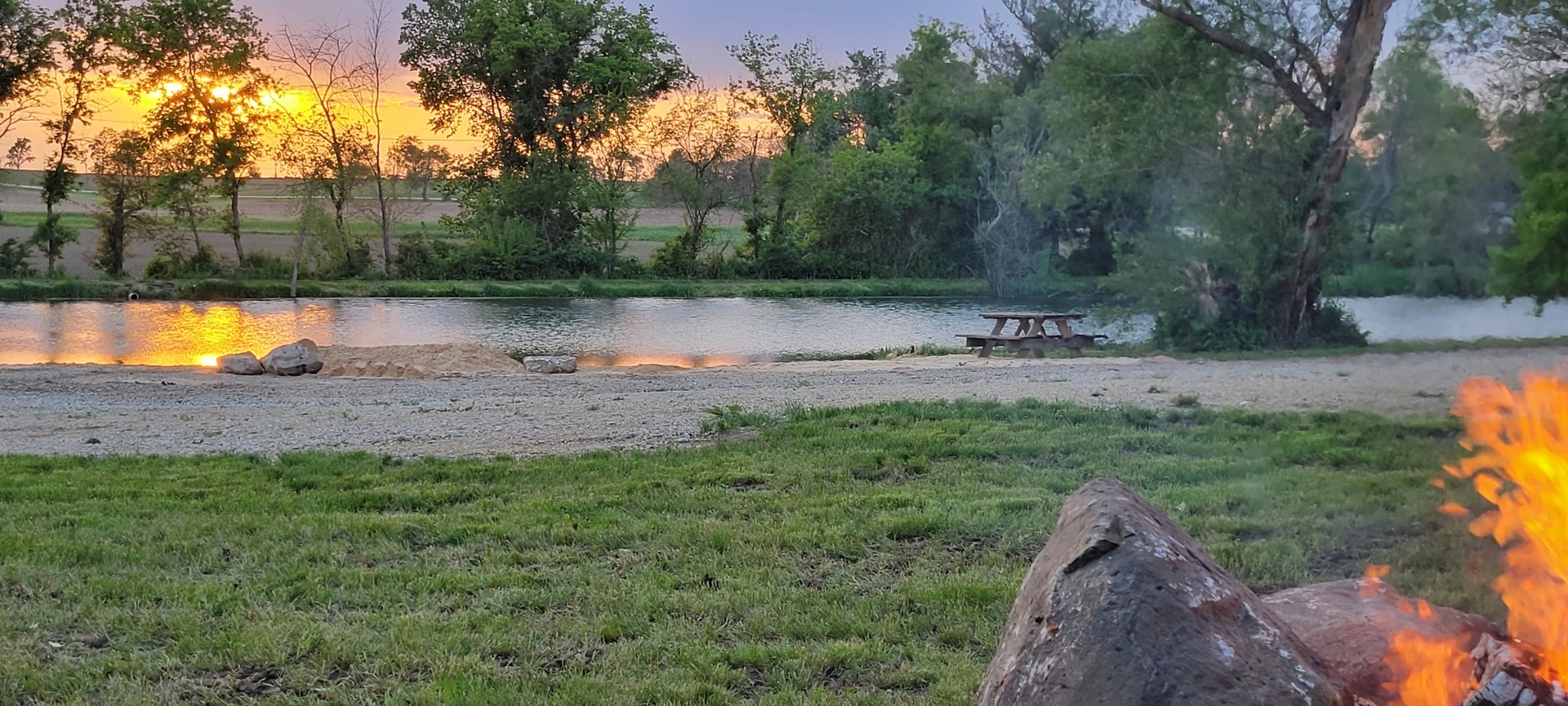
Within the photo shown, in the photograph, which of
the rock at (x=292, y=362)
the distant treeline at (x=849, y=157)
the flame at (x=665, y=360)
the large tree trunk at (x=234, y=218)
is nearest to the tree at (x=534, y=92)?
the distant treeline at (x=849, y=157)

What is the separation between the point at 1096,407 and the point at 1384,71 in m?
8.13

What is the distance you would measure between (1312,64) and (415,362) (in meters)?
14.5

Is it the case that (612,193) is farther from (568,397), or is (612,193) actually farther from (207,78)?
(568,397)

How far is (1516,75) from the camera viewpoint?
7.38m

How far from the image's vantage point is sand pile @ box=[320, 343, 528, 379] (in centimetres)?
1703

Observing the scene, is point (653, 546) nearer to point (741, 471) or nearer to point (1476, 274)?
point (741, 471)

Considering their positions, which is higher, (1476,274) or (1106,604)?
(1476,274)

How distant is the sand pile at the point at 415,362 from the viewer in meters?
17.0

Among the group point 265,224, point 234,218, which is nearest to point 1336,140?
point 234,218

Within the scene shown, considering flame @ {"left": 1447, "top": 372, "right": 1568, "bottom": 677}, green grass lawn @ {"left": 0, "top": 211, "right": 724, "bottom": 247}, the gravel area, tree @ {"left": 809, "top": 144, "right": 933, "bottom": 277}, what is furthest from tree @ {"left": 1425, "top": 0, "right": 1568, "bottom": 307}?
tree @ {"left": 809, "top": 144, "right": 933, "bottom": 277}

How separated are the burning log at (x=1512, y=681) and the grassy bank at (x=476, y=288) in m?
35.8

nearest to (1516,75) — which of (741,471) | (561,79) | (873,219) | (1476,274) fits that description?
(1476,274)

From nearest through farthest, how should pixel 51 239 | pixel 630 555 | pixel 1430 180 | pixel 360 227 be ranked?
pixel 630 555
pixel 1430 180
pixel 51 239
pixel 360 227

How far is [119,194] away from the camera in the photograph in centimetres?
3741
